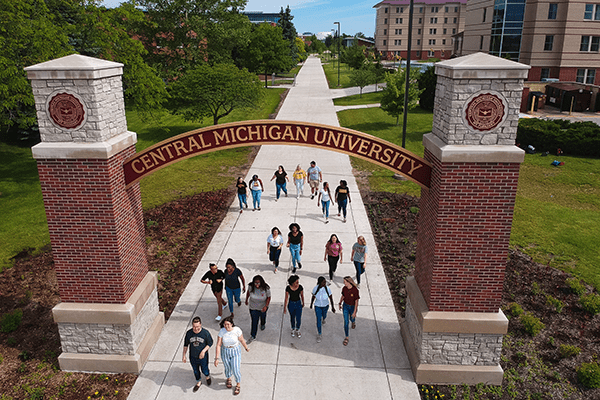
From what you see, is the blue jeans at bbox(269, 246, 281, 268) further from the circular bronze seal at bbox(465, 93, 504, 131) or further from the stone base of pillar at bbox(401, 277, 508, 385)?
the circular bronze seal at bbox(465, 93, 504, 131)

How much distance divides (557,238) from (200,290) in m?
11.6

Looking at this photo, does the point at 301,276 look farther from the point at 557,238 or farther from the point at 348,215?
the point at 557,238

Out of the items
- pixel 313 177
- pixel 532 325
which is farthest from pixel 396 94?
pixel 532 325

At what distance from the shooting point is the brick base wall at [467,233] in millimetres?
7984

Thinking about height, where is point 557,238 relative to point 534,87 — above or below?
below

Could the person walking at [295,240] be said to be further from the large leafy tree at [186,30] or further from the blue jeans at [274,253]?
the large leafy tree at [186,30]

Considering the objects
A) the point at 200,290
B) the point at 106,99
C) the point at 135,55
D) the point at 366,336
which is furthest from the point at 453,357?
the point at 135,55

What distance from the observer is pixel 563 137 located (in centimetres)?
2494

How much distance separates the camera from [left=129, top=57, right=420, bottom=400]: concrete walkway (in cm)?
860

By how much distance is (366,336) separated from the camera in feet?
33.3

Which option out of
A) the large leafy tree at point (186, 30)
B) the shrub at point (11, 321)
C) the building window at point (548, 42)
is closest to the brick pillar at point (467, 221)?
the shrub at point (11, 321)

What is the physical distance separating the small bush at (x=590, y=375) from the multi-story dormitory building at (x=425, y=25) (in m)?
94.2

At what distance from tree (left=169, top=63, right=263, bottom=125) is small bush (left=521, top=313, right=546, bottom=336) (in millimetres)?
19532

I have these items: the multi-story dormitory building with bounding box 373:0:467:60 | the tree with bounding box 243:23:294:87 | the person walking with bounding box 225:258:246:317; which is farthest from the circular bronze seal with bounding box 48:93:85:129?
the multi-story dormitory building with bounding box 373:0:467:60
